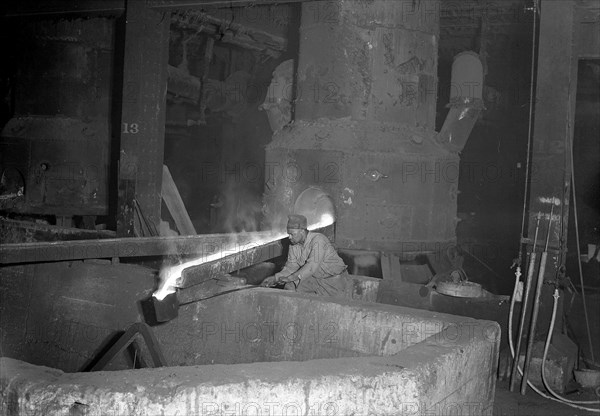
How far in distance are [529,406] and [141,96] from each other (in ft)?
18.8

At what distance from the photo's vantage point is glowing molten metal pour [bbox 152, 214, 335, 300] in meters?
3.64

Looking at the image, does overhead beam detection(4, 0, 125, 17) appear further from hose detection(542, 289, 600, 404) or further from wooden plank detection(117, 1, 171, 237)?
hose detection(542, 289, 600, 404)

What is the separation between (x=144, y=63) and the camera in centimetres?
741

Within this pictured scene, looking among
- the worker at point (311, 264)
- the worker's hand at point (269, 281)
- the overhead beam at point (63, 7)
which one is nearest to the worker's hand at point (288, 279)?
the worker's hand at point (269, 281)

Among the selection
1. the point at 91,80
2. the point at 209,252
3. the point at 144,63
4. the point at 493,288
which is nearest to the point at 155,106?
the point at 144,63

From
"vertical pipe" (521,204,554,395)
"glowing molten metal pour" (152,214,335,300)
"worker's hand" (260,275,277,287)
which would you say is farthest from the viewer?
"vertical pipe" (521,204,554,395)

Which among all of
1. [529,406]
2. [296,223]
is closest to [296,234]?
[296,223]

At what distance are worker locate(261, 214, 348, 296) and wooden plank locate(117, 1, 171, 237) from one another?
2554 mm

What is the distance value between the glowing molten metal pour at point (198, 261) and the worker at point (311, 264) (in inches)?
7.5

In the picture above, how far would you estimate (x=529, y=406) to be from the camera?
561 cm

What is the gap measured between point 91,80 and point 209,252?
4.90 metres

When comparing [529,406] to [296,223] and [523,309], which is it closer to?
[523,309]

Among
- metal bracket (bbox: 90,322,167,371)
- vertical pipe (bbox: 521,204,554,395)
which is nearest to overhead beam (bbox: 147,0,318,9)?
vertical pipe (bbox: 521,204,554,395)

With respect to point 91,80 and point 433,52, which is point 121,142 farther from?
point 433,52
